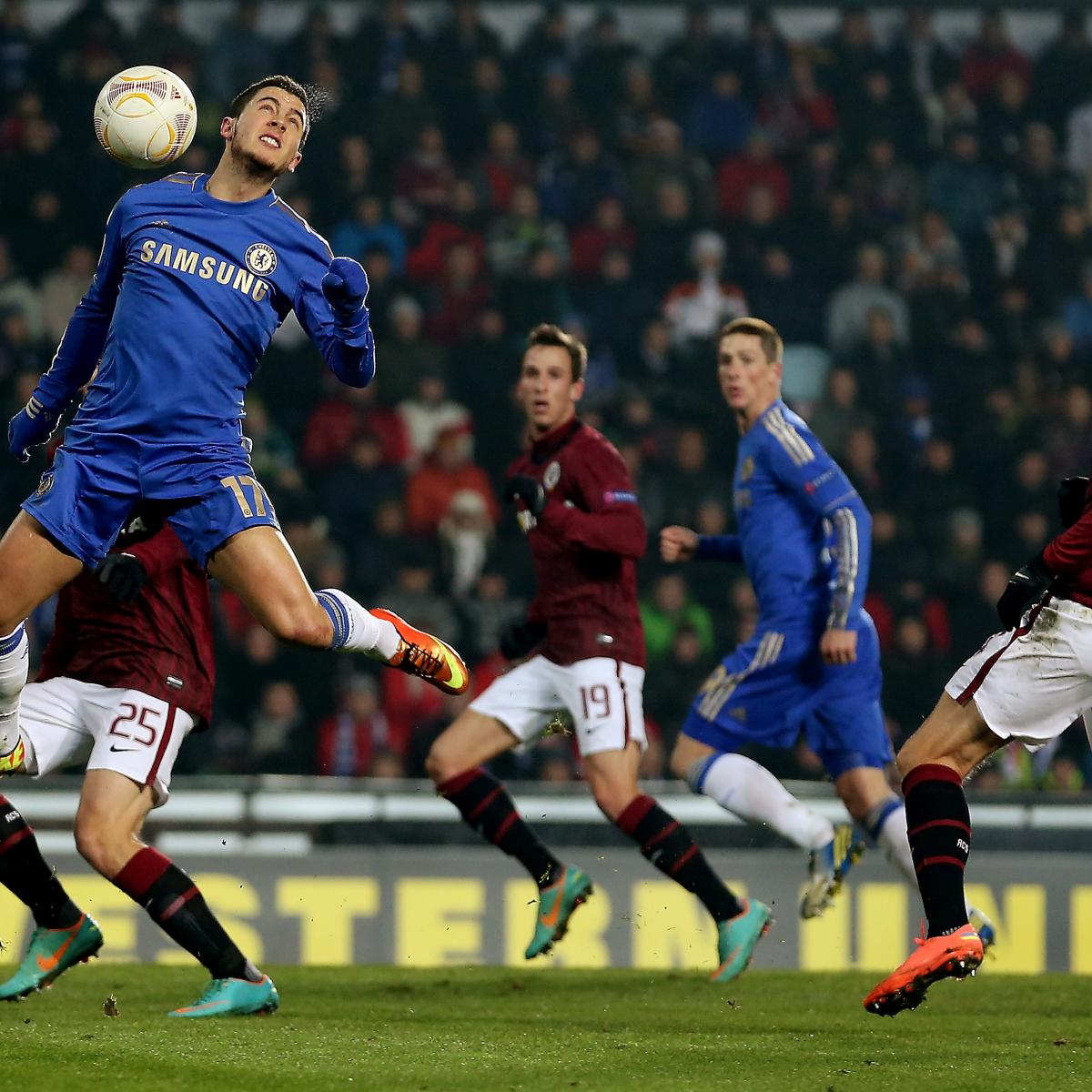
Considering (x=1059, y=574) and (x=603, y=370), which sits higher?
(x=603, y=370)

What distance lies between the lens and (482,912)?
8.77m

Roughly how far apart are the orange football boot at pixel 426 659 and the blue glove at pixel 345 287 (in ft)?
3.25

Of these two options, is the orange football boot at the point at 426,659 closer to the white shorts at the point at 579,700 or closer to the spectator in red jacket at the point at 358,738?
the white shorts at the point at 579,700

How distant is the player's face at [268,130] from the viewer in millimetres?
5941

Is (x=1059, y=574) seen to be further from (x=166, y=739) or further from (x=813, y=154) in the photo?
(x=813, y=154)

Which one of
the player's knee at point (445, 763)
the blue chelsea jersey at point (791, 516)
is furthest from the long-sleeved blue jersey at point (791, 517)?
the player's knee at point (445, 763)

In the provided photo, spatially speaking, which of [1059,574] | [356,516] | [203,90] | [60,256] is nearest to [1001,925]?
[1059,574]

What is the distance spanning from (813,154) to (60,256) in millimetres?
5737

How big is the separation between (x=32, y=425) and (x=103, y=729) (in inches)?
38.8

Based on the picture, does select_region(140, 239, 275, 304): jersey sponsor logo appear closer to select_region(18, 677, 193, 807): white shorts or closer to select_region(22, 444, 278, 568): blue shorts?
select_region(22, 444, 278, 568): blue shorts

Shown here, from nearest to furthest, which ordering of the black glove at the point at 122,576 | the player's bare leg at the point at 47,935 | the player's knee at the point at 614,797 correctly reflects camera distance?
the black glove at the point at 122,576
the player's bare leg at the point at 47,935
the player's knee at the point at 614,797

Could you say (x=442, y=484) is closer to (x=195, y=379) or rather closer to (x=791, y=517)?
(x=791, y=517)

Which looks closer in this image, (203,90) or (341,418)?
(341,418)

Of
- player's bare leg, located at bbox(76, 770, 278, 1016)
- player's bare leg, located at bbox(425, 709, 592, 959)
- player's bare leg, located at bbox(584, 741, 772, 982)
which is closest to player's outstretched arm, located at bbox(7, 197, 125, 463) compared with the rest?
player's bare leg, located at bbox(76, 770, 278, 1016)
